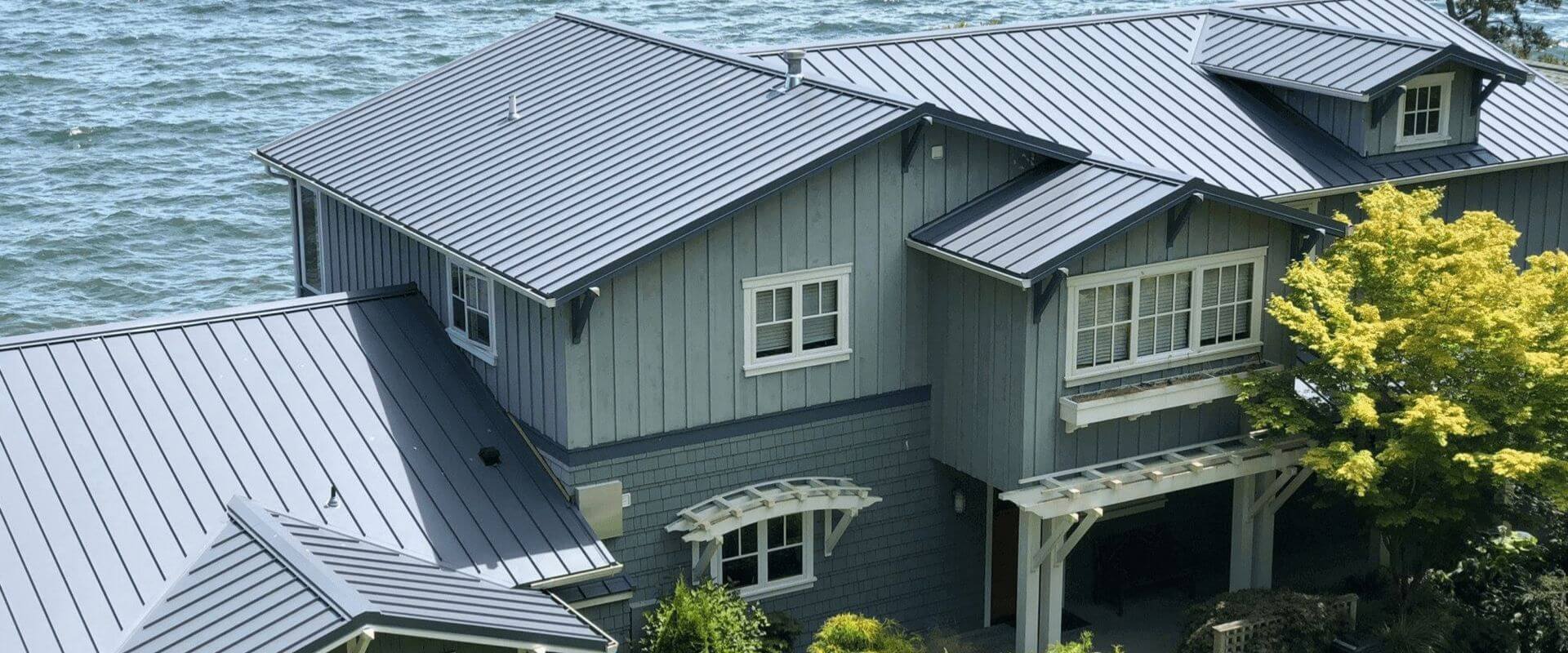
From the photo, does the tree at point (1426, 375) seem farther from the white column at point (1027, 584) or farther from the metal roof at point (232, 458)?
the metal roof at point (232, 458)

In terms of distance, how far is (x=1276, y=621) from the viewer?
23.0 metres

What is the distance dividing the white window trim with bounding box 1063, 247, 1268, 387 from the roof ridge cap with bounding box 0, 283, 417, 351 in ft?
26.1

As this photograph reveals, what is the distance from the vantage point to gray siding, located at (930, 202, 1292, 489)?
22.1m

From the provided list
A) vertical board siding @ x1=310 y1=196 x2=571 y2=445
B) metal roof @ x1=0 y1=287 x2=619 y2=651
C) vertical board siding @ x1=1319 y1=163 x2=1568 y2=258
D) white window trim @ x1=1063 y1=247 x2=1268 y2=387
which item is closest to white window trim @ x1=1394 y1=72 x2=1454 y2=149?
vertical board siding @ x1=1319 y1=163 x2=1568 y2=258

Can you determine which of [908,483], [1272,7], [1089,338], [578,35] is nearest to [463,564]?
[908,483]

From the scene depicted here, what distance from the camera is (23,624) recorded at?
18.3 m

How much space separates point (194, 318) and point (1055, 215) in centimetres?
969

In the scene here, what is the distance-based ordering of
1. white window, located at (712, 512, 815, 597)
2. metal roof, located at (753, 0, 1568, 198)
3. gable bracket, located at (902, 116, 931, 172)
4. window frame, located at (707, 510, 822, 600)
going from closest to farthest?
gable bracket, located at (902, 116, 931, 172) < window frame, located at (707, 510, 822, 600) < white window, located at (712, 512, 815, 597) < metal roof, located at (753, 0, 1568, 198)

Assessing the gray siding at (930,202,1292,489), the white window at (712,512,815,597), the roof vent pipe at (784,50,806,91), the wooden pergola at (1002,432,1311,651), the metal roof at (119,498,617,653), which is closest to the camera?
the metal roof at (119,498,617,653)

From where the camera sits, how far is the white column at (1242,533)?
24500mm

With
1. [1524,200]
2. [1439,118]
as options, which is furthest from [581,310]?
[1524,200]

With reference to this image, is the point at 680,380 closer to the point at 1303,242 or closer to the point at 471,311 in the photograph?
the point at 471,311

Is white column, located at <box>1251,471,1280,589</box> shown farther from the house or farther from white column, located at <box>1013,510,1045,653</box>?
white column, located at <box>1013,510,1045,653</box>

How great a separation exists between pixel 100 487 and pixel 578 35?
34.6ft
